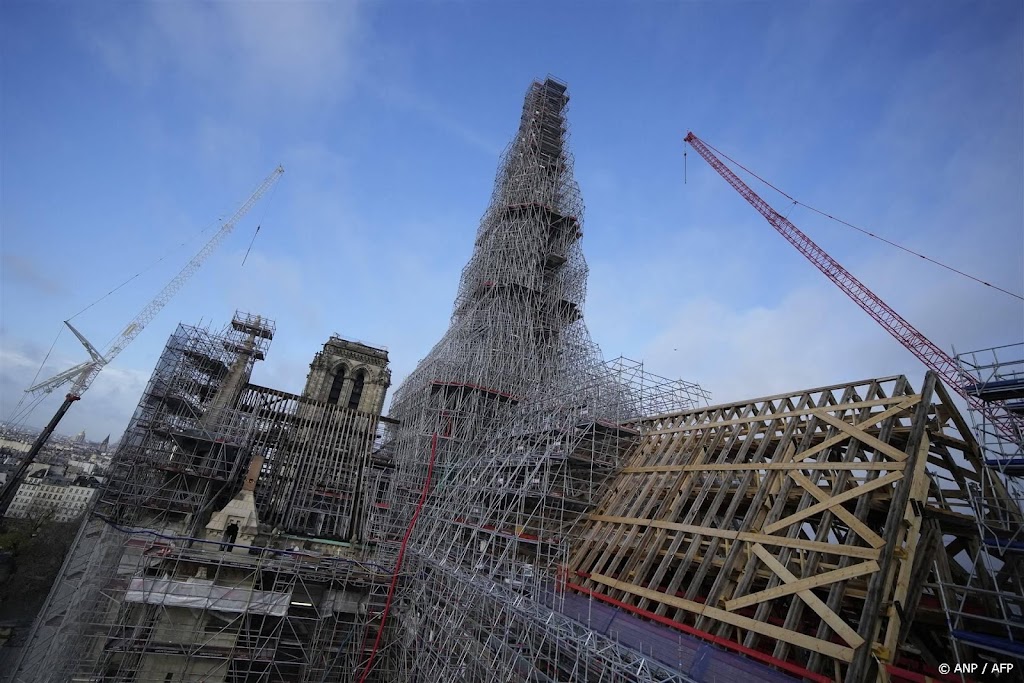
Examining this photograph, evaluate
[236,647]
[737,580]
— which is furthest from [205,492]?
[737,580]

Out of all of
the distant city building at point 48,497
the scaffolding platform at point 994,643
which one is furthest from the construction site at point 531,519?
the distant city building at point 48,497

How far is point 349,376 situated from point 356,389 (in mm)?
1317

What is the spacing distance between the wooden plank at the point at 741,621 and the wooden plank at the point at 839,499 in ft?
6.69

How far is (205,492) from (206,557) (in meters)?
6.80

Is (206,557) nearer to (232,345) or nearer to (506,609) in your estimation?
(506,609)

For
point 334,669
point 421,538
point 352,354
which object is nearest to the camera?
point 334,669

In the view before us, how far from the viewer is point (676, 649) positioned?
942 cm

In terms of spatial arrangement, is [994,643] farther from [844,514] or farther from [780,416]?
[780,416]

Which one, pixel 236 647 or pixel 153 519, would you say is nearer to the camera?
pixel 236 647

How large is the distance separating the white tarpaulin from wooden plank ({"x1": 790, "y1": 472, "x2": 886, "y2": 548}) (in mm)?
17872

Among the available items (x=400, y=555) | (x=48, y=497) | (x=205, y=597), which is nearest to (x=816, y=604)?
(x=400, y=555)

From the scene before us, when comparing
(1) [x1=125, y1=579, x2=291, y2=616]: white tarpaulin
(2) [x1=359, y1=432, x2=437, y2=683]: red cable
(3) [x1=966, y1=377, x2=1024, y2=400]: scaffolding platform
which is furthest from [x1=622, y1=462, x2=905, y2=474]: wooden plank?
(1) [x1=125, y1=579, x2=291, y2=616]: white tarpaulin

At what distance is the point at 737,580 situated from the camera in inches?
428

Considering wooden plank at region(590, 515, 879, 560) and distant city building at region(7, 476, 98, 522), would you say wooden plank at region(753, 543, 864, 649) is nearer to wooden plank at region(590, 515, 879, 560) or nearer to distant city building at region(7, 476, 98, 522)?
wooden plank at region(590, 515, 879, 560)
